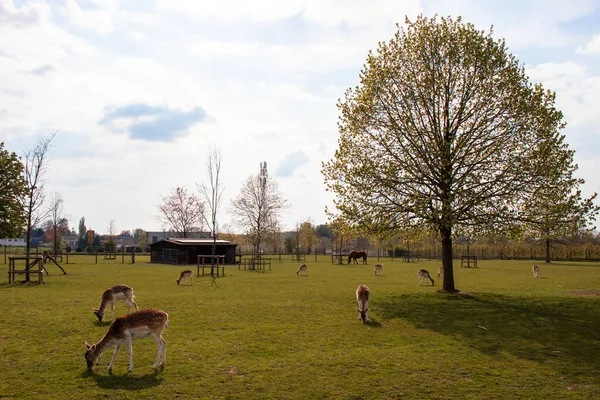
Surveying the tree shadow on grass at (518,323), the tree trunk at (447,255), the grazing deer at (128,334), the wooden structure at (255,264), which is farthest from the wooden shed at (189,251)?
the grazing deer at (128,334)

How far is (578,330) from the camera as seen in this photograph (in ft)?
52.2

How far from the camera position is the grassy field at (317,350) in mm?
9469

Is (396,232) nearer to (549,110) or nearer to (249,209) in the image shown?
(549,110)

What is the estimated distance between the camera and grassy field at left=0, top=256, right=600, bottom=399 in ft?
31.1

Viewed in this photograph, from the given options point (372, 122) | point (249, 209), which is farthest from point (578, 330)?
point (249, 209)

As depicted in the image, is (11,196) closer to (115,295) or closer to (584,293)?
(115,295)

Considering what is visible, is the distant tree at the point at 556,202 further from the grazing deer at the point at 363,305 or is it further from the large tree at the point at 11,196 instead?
the large tree at the point at 11,196

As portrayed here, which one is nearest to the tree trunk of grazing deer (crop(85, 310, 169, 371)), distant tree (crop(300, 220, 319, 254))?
grazing deer (crop(85, 310, 169, 371))

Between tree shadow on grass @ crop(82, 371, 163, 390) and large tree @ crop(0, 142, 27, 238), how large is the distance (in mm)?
39157

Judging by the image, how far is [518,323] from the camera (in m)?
17.0

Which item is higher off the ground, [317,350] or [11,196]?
[11,196]

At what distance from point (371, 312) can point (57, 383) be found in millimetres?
12314

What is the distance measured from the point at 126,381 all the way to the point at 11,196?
41.1m

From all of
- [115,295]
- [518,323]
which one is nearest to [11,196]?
[115,295]
